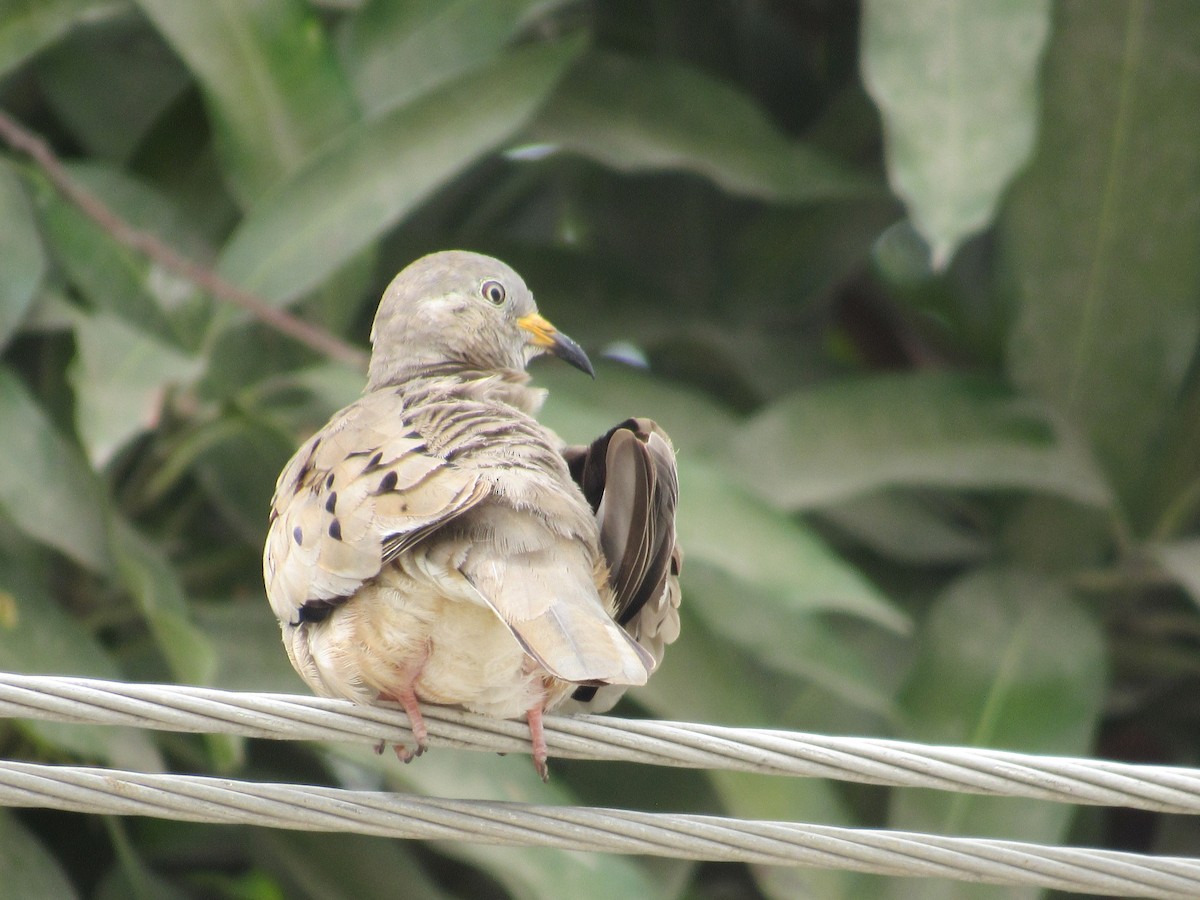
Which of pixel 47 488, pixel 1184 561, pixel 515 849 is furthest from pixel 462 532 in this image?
pixel 1184 561

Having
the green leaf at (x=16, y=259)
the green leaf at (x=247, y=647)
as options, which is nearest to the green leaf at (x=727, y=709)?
the green leaf at (x=247, y=647)

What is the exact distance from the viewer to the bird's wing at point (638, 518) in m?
3.10

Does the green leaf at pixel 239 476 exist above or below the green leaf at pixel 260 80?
below

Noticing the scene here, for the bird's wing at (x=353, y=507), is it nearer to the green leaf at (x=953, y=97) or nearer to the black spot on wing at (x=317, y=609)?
the black spot on wing at (x=317, y=609)

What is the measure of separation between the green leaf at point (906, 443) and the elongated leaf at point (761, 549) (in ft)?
1.50

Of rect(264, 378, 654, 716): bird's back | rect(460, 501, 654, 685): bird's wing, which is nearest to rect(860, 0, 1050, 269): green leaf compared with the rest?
rect(264, 378, 654, 716): bird's back

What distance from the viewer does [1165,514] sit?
5.59 m

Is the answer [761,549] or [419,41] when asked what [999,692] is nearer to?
[761,549]

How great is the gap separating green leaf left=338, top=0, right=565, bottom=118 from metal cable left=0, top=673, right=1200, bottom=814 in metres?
3.10

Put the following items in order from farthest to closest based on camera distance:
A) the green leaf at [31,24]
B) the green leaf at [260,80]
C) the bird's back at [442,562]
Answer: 1. the green leaf at [31,24]
2. the green leaf at [260,80]
3. the bird's back at [442,562]

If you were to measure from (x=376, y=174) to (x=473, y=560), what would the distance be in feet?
7.97

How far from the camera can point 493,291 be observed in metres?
4.12

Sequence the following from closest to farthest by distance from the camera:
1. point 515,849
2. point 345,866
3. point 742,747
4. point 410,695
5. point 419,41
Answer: point 742,747 → point 410,695 → point 515,849 → point 345,866 → point 419,41

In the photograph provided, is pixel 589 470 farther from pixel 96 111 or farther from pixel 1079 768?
pixel 96 111
